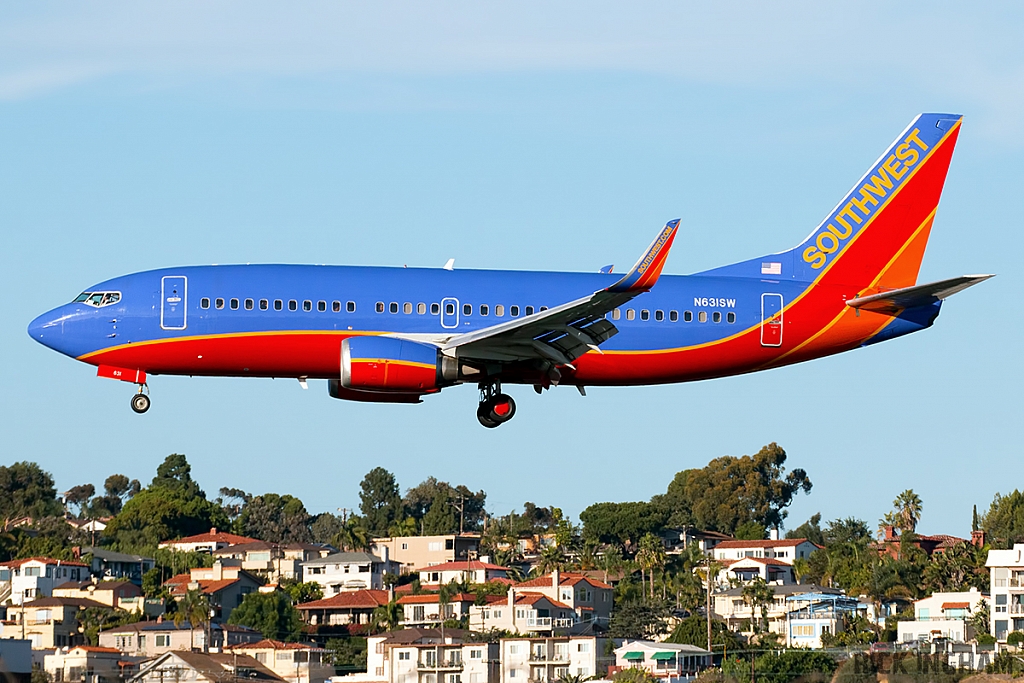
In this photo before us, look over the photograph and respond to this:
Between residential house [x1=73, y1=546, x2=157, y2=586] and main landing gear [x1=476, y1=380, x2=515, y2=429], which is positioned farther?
residential house [x1=73, y1=546, x2=157, y2=586]

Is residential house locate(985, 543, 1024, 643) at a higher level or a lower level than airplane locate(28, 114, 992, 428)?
lower

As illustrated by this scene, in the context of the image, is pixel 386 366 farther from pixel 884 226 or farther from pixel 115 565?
pixel 115 565

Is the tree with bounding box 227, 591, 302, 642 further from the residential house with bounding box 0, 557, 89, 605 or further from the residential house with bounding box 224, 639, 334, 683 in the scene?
the residential house with bounding box 224, 639, 334, 683

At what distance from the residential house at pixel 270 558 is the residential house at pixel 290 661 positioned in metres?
65.2

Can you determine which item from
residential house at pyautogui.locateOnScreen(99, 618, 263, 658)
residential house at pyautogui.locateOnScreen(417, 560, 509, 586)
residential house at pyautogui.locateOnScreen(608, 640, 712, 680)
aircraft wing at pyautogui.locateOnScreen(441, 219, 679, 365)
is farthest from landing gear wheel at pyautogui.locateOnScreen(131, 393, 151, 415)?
residential house at pyautogui.locateOnScreen(417, 560, 509, 586)

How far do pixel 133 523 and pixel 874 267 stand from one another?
150439 mm

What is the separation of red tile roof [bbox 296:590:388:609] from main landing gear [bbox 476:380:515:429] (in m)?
87.9

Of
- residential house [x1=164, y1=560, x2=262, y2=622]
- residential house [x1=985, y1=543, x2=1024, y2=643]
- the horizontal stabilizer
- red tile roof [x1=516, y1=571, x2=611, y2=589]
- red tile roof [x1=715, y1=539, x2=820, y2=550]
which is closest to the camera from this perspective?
the horizontal stabilizer

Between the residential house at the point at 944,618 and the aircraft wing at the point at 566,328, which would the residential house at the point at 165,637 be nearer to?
the residential house at the point at 944,618

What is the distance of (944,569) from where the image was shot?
5413 inches

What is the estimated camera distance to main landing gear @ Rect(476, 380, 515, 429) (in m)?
46.1

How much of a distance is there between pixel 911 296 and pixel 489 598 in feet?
265

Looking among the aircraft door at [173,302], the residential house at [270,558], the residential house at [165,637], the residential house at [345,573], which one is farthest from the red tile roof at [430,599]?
the aircraft door at [173,302]

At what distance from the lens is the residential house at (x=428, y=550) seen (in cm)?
17350
